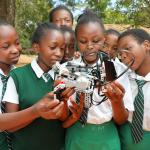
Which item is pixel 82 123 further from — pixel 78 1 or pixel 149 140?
pixel 78 1

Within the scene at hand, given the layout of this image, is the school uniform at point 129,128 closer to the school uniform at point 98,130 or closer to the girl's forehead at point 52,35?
the school uniform at point 98,130

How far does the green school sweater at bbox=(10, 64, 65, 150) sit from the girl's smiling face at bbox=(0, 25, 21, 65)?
244 millimetres

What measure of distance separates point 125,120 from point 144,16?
8.25m

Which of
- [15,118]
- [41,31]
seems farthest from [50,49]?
[15,118]

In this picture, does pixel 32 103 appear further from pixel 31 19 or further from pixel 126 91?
pixel 31 19

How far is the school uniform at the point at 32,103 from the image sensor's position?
218 centimetres

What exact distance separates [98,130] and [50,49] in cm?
57

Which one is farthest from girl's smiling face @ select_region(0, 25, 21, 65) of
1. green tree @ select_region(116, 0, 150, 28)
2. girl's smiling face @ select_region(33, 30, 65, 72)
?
green tree @ select_region(116, 0, 150, 28)

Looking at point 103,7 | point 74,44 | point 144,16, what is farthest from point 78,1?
point 74,44

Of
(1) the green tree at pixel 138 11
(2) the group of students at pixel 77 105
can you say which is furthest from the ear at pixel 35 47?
(1) the green tree at pixel 138 11

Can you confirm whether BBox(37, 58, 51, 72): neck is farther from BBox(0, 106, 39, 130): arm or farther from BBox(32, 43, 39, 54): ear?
BBox(0, 106, 39, 130): arm

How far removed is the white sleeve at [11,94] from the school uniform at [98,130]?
0.39 m

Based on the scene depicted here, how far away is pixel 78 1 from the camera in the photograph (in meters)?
18.5

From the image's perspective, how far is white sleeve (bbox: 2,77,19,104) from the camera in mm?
2141
